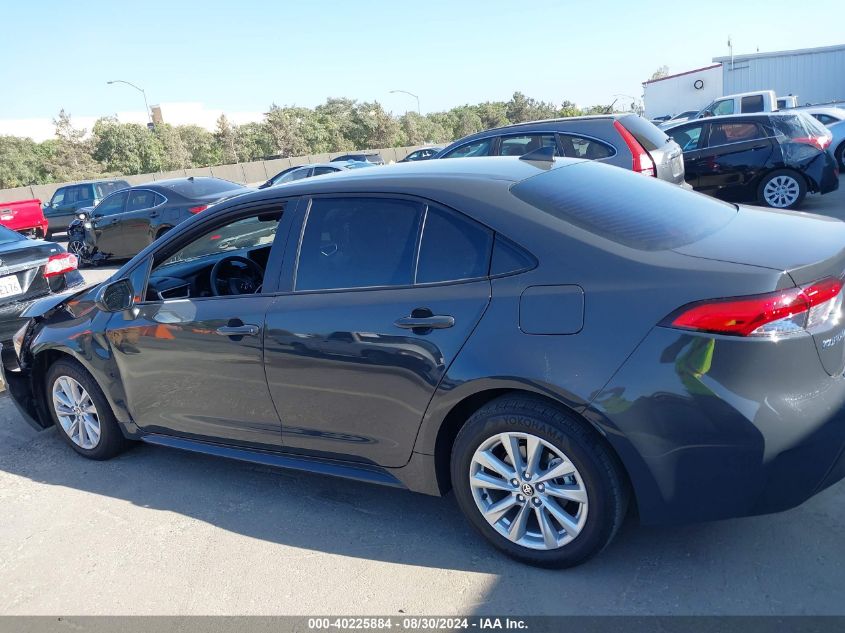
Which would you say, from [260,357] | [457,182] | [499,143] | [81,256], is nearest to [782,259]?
[457,182]

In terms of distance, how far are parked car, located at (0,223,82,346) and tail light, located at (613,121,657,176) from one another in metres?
6.08

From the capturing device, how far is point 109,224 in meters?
12.9

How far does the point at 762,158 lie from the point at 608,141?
3.81 metres

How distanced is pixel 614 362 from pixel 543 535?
0.85 m

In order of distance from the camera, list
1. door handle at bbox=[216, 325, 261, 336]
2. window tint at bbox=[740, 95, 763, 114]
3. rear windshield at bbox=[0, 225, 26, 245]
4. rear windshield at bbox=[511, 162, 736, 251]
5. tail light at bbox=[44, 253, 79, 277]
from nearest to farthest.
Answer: rear windshield at bbox=[511, 162, 736, 251] → door handle at bbox=[216, 325, 261, 336] → tail light at bbox=[44, 253, 79, 277] → rear windshield at bbox=[0, 225, 26, 245] → window tint at bbox=[740, 95, 763, 114]

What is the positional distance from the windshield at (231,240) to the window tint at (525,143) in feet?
15.4

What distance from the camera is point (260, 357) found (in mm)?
3371

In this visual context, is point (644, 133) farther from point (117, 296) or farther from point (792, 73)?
point (792, 73)

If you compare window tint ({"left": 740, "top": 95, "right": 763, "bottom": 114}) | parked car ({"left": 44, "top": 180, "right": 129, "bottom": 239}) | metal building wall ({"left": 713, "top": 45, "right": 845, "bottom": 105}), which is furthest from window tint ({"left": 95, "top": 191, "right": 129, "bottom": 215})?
metal building wall ({"left": 713, "top": 45, "right": 845, "bottom": 105})

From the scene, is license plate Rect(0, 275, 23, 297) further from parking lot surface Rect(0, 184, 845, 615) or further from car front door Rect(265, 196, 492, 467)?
car front door Rect(265, 196, 492, 467)

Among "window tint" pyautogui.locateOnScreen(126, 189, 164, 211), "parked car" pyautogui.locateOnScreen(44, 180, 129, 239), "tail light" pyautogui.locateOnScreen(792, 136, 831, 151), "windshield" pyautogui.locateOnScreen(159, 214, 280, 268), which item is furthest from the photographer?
"parked car" pyautogui.locateOnScreen(44, 180, 129, 239)

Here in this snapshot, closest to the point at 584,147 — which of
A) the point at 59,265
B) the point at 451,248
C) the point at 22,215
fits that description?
the point at 451,248

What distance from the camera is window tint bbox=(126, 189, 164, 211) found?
12344 millimetres

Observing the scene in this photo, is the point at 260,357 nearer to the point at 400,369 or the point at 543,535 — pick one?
the point at 400,369
